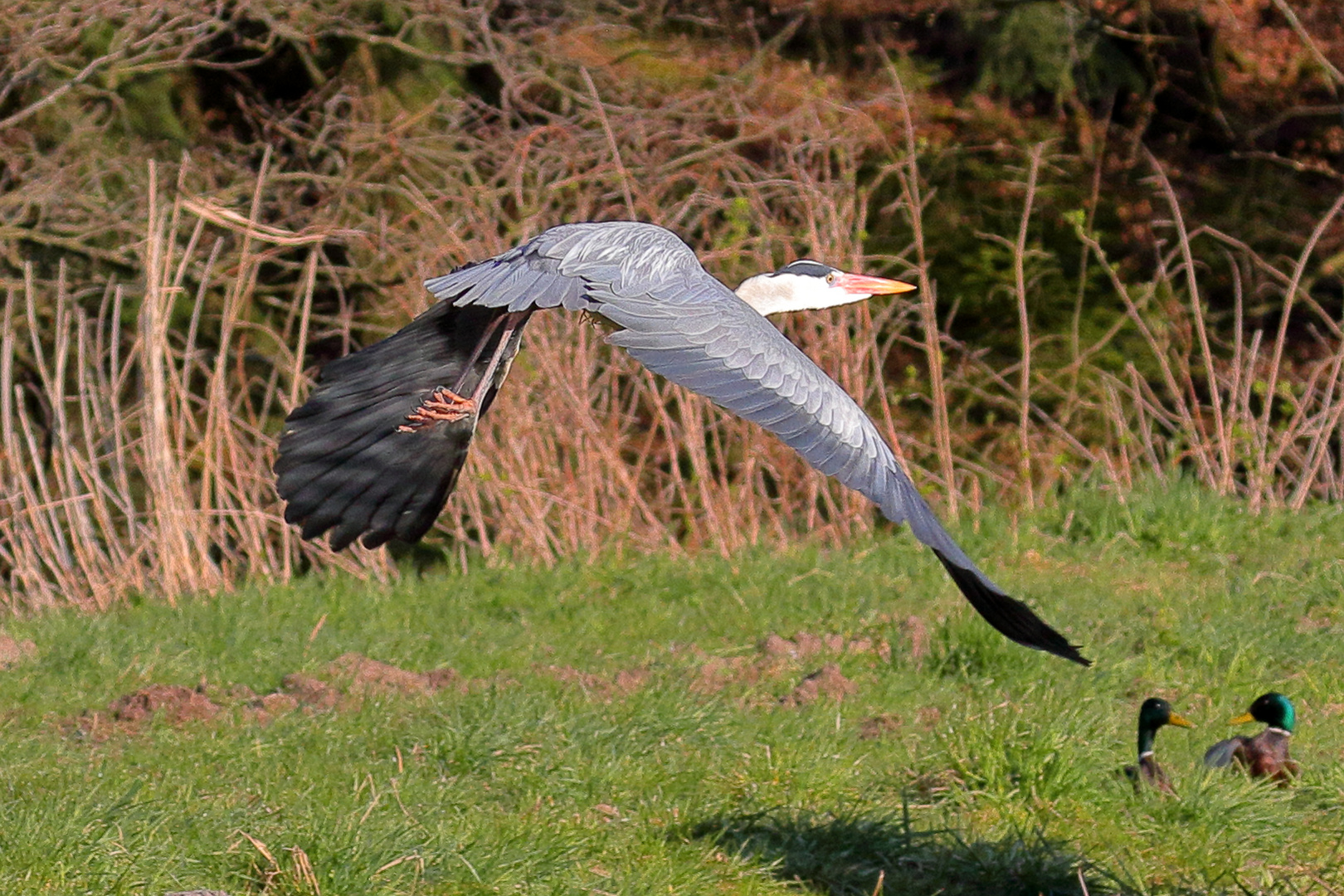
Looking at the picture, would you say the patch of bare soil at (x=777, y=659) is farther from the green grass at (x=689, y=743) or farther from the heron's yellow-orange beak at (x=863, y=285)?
the heron's yellow-orange beak at (x=863, y=285)

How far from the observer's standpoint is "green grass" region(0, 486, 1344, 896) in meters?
4.11

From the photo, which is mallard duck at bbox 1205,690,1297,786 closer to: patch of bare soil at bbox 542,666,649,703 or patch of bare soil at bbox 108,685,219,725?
patch of bare soil at bbox 542,666,649,703

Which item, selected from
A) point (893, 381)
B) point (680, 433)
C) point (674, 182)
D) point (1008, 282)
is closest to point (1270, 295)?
point (1008, 282)

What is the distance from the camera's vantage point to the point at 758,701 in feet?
18.4

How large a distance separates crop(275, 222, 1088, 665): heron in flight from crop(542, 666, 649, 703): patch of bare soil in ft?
2.94

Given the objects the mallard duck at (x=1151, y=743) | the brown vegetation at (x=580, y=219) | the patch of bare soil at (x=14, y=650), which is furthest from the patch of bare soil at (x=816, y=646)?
the patch of bare soil at (x=14, y=650)

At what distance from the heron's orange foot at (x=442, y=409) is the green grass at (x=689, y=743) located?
34.8 inches

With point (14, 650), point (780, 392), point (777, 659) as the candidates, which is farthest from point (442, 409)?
point (14, 650)

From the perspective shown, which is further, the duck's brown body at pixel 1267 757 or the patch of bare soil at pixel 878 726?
the patch of bare soil at pixel 878 726

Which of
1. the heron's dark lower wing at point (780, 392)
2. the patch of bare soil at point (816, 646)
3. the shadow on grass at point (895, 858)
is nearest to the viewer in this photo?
the heron's dark lower wing at point (780, 392)

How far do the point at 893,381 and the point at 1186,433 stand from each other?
150 inches

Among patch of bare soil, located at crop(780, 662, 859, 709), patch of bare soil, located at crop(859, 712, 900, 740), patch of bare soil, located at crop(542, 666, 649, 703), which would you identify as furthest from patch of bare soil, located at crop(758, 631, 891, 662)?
patch of bare soil, located at crop(859, 712, 900, 740)

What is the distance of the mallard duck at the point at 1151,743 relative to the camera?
4664 mm

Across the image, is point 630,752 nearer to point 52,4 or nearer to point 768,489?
point 768,489
